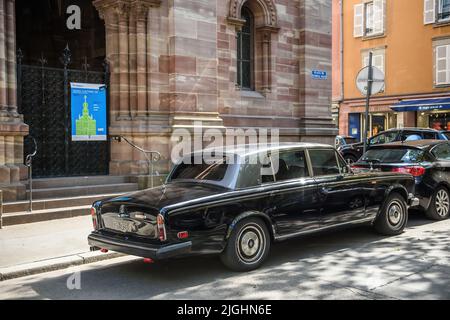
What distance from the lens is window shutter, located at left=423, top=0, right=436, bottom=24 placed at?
103ft

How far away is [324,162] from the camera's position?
301 inches

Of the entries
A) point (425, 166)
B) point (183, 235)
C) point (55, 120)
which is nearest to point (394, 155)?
point (425, 166)

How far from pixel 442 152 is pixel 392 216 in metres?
2.88

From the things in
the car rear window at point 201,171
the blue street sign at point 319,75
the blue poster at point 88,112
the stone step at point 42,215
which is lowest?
the stone step at point 42,215

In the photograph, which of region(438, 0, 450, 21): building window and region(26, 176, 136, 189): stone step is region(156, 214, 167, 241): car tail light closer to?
region(26, 176, 136, 189): stone step

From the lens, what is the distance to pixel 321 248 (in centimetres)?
758

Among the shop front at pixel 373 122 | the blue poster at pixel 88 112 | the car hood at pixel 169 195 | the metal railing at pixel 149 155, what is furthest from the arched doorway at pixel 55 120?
the shop front at pixel 373 122

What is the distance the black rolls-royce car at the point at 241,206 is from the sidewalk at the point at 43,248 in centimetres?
80

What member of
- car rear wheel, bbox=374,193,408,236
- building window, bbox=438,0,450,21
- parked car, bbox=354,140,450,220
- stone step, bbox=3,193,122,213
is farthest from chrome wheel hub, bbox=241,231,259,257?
building window, bbox=438,0,450,21

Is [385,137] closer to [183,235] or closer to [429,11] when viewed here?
[183,235]

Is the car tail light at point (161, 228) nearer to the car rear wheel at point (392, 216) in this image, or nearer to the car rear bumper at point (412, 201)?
the car rear wheel at point (392, 216)

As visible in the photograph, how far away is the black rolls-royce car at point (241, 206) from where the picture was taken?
5.84 metres

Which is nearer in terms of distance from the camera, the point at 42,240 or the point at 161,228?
the point at 161,228
